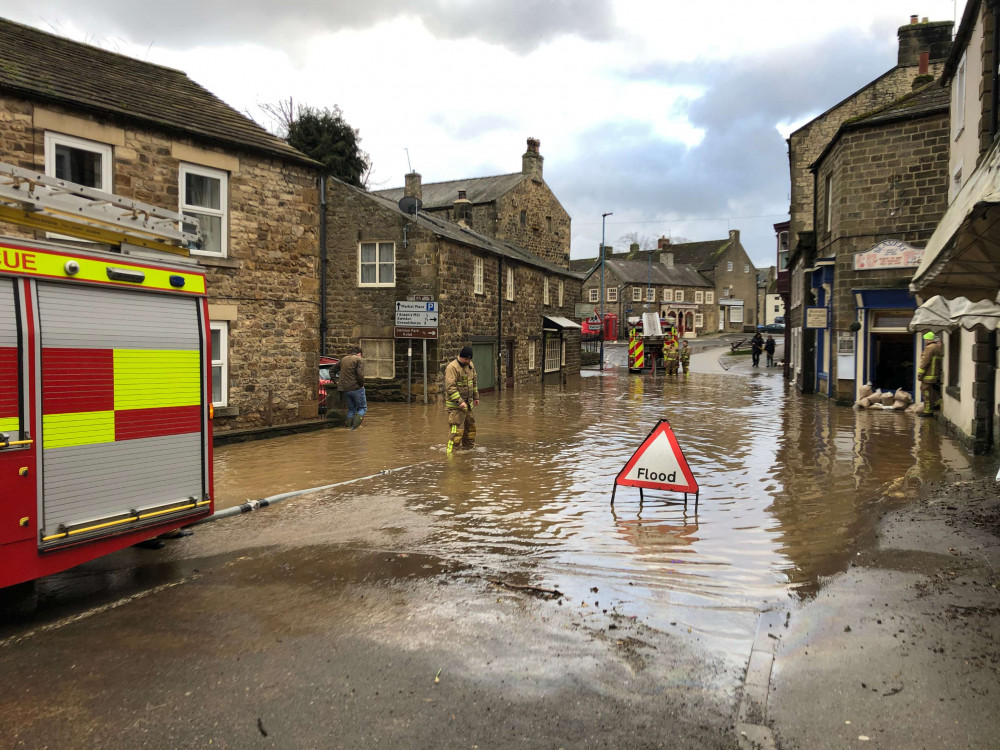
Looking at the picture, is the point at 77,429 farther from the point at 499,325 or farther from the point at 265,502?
the point at 499,325

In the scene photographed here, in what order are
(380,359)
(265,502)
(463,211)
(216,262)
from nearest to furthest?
(265,502) < (216,262) < (380,359) < (463,211)

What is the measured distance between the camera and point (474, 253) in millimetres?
25031

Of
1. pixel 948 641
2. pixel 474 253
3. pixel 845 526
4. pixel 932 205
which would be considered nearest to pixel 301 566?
pixel 948 641

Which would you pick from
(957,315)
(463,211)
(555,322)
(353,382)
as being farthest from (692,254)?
(957,315)

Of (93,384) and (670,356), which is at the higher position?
(93,384)

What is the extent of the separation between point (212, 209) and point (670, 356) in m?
25.3

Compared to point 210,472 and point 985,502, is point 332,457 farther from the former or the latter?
point 985,502

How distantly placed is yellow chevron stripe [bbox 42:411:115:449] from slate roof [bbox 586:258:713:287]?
66436 mm

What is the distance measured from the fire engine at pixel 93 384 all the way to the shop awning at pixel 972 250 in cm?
623

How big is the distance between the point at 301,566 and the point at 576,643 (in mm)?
2710

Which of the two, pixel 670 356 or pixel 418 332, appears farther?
pixel 670 356

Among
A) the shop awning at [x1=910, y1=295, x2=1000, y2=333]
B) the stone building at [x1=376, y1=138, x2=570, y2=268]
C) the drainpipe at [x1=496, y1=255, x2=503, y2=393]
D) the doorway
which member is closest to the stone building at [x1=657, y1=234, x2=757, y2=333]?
the stone building at [x1=376, y1=138, x2=570, y2=268]

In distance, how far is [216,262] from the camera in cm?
1350

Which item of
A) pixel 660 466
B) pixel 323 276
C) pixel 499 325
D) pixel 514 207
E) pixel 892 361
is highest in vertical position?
pixel 514 207
